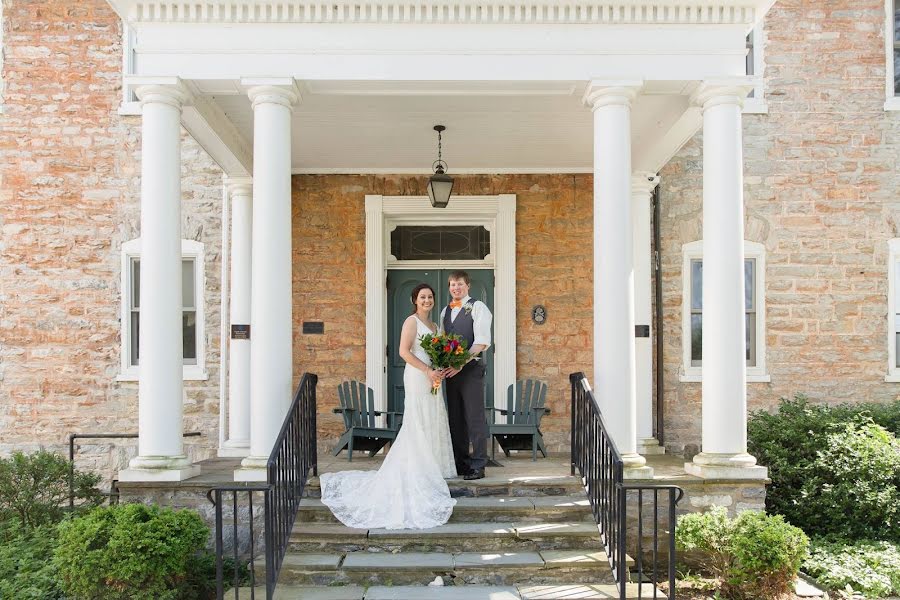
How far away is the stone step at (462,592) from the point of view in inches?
221

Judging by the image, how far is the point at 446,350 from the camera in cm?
679

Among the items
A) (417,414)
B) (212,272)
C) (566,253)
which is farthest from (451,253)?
(417,414)

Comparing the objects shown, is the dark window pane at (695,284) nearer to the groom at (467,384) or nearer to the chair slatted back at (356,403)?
the chair slatted back at (356,403)

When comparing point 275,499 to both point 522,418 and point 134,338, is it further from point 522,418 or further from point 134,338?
point 134,338

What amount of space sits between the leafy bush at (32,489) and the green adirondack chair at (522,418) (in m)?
4.01

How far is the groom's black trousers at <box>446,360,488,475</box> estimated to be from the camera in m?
7.04

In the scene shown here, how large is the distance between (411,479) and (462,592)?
1.19 metres

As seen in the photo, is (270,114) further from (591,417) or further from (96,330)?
(96,330)

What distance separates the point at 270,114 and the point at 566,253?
4503mm

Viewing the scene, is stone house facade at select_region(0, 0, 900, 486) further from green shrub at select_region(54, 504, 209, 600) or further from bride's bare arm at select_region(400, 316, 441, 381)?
green shrub at select_region(54, 504, 209, 600)

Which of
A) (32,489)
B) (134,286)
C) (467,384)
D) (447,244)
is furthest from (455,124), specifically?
(32,489)

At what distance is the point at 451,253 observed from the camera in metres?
10.6

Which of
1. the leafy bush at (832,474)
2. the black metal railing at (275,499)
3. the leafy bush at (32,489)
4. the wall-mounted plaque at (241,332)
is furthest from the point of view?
the wall-mounted plaque at (241,332)

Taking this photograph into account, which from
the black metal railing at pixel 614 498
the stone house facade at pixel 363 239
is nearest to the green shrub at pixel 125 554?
the black metal railing at pixel 614 498
